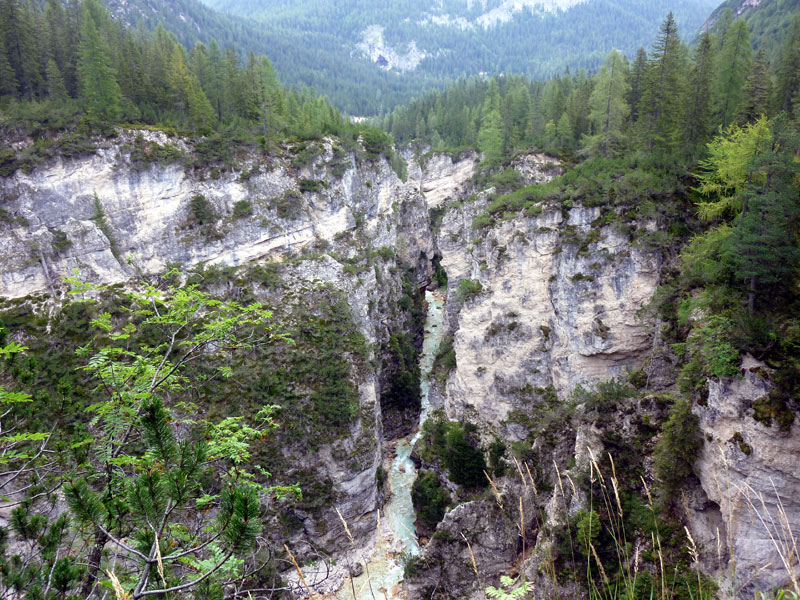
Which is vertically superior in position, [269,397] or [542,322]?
[542,322]

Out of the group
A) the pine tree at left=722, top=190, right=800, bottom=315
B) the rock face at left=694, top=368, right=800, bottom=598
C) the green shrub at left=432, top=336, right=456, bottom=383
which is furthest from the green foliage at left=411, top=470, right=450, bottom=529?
the pine tree at left=722, top=190, right=800, bottom=315

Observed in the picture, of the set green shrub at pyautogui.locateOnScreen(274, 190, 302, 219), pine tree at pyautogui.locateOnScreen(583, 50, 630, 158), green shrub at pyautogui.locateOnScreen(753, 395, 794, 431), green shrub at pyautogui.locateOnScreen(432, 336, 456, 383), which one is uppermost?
pine tree at pyautogui.locateOnScreen(583, 50, 630, 158)

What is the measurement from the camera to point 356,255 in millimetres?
46500

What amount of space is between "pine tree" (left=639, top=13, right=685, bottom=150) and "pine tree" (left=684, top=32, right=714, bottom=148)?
745 mm

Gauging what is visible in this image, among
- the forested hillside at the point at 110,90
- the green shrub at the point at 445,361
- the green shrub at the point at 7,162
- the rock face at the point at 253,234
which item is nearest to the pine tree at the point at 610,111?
the green shrub at the point at 445,361

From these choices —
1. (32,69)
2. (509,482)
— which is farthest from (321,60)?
(509,482)

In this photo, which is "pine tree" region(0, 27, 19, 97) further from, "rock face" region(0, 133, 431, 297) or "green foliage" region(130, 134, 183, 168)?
"green foliage" region(130, 134, 183, 168)

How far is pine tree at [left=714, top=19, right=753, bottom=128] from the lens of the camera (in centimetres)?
3108

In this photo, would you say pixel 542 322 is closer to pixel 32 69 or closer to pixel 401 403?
pixel 401 403

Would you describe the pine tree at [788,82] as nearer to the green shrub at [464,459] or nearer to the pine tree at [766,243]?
the pine tree at [766,243]

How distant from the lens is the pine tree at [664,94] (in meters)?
32.0

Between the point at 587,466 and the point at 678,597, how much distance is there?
207 inches

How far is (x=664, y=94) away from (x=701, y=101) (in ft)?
11.0

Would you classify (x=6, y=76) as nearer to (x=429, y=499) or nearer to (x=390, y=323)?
(x=390, y=323)
